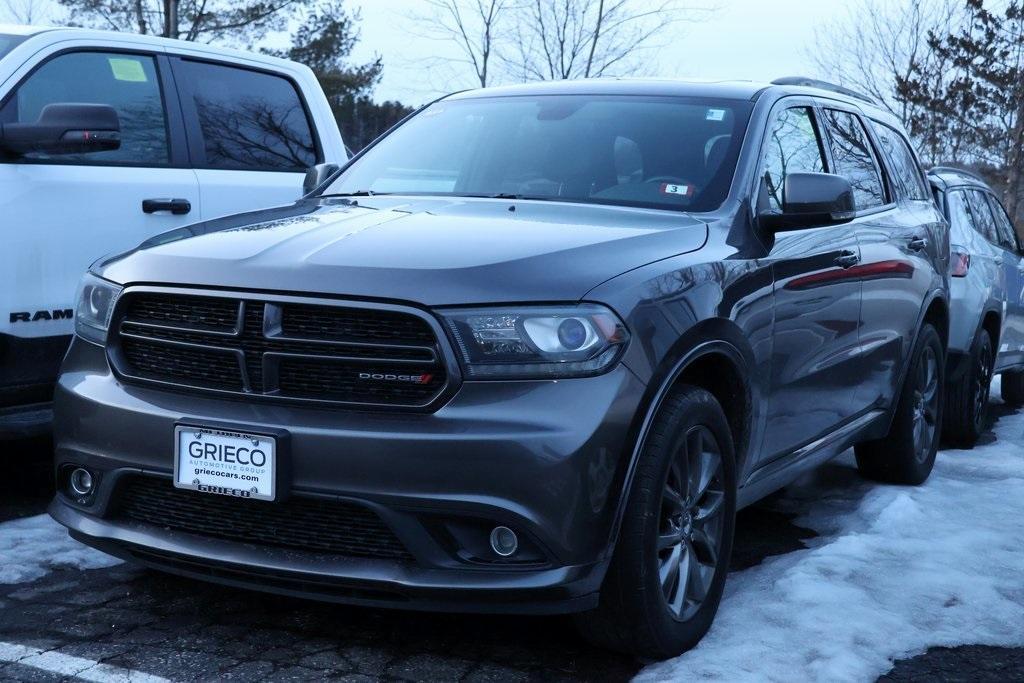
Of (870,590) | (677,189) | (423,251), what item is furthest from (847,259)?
(423,251)

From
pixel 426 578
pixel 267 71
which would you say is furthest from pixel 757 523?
pixel 267 71

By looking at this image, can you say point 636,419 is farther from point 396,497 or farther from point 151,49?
point 151,49

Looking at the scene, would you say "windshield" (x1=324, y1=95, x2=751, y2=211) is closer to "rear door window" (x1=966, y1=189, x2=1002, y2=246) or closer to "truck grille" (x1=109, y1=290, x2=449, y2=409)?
"truck grille" (x1=109, y1=290, x2=449, y2=409)

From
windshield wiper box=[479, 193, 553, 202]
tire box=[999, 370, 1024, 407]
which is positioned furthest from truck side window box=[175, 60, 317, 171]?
tire box=[999, 370, 1024, 407]

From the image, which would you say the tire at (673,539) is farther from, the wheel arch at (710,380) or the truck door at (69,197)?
the truck door at (69,197)

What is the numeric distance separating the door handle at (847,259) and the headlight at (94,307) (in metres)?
2.60

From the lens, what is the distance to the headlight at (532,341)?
3219 millimetres

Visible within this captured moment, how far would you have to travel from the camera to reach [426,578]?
10.6ft

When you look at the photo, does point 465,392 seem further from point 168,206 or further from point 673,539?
point 168,206

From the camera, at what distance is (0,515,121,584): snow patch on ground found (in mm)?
4270

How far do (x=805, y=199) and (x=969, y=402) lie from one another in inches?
150

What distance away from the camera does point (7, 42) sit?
5.32 m

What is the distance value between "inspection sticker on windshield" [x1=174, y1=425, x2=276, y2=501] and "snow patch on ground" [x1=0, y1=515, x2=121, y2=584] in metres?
1.16

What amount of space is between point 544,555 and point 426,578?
30 cm
